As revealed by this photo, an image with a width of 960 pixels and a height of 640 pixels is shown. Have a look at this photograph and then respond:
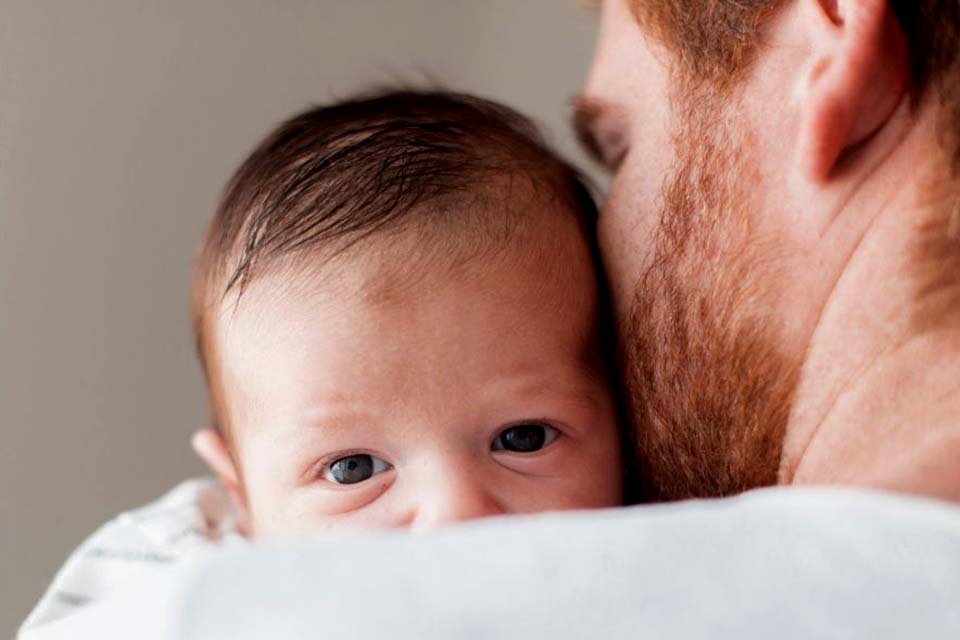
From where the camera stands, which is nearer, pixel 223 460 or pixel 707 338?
pixel 707 338

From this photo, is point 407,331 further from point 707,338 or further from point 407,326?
point 707,338

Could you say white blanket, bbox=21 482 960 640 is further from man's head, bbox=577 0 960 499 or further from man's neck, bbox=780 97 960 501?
man's head, bbox=577 0 960 499

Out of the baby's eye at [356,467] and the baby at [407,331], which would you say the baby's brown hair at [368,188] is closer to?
the baby at [407,331]

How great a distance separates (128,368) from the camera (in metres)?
1.70

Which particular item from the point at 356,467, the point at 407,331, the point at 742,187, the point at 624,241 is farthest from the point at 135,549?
the point at 742,187

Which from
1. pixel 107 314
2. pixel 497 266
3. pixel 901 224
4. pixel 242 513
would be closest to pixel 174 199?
pixel 107 314

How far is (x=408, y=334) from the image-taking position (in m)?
1.03

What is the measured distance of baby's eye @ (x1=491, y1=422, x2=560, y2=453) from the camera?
1.07 meters

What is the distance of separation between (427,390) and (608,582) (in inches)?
16.4

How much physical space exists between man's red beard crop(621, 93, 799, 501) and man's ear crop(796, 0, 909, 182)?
0.08 metres

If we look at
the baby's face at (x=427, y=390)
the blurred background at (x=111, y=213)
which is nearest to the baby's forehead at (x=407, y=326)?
the baby's face at (x=427, y=390)

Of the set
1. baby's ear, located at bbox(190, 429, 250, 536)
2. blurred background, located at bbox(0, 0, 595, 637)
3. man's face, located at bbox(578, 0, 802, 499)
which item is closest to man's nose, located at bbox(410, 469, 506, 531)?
man's face, located at bbox(578, 0, 802, 499)

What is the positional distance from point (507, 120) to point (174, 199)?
2.12ft

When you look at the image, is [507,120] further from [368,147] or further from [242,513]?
[242,513]
